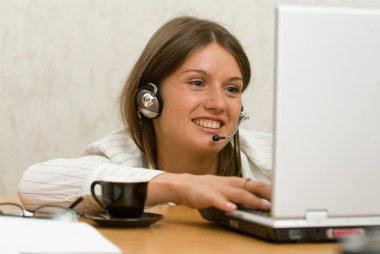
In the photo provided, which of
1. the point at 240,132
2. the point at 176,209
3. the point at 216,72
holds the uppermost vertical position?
the point at 216,72

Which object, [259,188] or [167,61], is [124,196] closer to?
[259,188]

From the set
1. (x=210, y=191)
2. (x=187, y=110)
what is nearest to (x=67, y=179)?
(x=210, y=191)

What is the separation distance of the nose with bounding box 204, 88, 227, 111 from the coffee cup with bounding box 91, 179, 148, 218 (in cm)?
70

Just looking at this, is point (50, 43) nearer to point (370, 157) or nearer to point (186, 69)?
point (186, 69)

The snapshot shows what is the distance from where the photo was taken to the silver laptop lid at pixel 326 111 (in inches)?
36.7

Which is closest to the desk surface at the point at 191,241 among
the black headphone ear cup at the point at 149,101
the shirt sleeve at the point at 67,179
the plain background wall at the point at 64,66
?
the shirt sleeve at the point at 67,179

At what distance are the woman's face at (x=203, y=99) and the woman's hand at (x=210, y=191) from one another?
0.58 m

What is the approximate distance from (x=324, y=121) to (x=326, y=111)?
0.05 feet

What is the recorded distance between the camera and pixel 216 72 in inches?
75.4

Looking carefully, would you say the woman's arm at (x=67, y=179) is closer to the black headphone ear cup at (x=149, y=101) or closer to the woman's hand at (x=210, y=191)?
the woman's hand at (x=210, y=191)

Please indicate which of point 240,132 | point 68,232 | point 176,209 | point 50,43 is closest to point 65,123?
point 50,43

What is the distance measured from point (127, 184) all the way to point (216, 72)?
30.9 inches

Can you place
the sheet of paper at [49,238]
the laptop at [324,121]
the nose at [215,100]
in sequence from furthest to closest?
the nose at [215,100] < the laptop at [324,121] < the sheet of paper at [49,238]

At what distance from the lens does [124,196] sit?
47.0 inches
